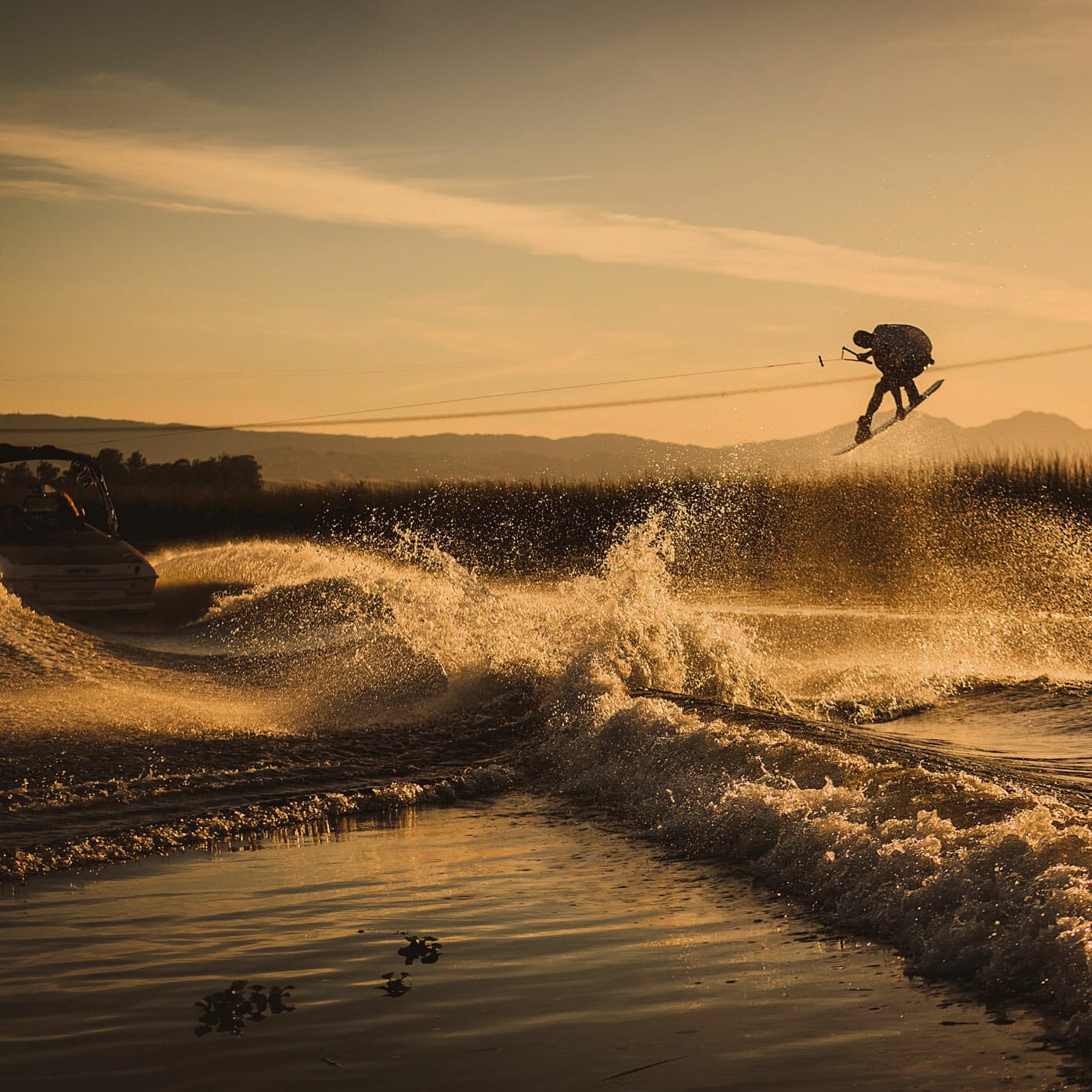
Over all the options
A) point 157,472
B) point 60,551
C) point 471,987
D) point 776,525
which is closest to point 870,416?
point 60,551

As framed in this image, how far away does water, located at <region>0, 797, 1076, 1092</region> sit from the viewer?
492 cm

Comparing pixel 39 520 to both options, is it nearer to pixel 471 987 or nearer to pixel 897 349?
pixel 897 349

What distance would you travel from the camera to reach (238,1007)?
557 centimetres

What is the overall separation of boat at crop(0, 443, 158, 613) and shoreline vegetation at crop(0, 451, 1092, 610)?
3990 millimetres

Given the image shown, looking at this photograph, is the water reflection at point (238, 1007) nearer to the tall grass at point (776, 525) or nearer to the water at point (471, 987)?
the water at point (471, 987)

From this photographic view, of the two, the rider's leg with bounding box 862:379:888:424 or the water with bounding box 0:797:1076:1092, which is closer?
the water with bounding box 0:797:1076:1092

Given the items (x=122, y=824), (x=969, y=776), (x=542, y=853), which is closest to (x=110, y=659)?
(x=122, y=824)

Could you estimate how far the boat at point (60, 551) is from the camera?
81.0 ft

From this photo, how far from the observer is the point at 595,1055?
16.5 feet

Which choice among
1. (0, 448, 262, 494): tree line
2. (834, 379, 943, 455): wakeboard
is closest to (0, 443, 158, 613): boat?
(834, 379, 943, 455): wakeboard

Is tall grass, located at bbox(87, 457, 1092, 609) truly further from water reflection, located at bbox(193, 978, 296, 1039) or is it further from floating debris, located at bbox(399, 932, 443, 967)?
water reflection, located at bbox(193, 978, 296, 1039)

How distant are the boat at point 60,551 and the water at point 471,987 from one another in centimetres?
1760

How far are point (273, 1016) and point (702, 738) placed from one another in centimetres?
637

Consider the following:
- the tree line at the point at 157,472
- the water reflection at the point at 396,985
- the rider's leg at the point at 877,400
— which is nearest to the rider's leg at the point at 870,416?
the rider's leg at the point at 877,400
